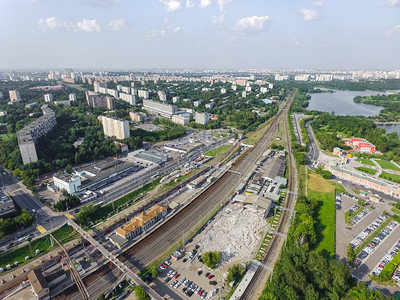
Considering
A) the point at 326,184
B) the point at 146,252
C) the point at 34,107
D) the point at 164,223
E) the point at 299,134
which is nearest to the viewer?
the point at 146,252

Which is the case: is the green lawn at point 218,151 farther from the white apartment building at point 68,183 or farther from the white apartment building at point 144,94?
the white apartment building at point 144,94

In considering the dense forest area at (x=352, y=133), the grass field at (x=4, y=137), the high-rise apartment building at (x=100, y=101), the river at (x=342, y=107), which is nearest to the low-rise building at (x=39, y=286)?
the grass field at (x=4, y=137)

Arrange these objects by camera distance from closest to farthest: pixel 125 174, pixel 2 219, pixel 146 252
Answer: pixel 146 252 < pixel 2 219 < pixel 125 174

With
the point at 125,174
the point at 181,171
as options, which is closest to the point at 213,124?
the point at 181,171

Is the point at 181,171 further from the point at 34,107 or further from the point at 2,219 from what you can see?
the point at 34,107

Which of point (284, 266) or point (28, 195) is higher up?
point (284, 266)

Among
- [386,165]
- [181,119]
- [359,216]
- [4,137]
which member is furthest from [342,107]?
[4,137]

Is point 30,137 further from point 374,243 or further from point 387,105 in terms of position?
point 387,105
